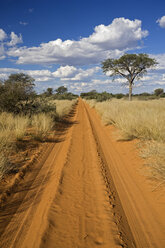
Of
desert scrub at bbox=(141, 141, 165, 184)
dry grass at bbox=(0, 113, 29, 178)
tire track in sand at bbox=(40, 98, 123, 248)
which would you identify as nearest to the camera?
tire track in sand at bbox=(40, 98, 123, 248)

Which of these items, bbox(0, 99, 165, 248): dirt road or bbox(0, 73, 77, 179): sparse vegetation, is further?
Answer: bbox(0, 73, 77, 179): sparse vegetation

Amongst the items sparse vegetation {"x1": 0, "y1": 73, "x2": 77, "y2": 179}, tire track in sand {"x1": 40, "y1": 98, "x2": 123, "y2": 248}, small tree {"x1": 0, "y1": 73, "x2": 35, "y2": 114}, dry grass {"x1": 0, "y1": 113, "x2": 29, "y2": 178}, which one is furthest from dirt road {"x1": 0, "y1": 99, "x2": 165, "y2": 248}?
small tree {"x1": 0, "y1": 73, "x2": 35, "y2": 114}

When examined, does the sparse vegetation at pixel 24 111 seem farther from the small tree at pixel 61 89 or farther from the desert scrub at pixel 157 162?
the small tree at pixel 61 89

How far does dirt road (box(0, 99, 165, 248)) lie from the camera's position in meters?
2.39

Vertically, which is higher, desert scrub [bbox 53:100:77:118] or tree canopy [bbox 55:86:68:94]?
tree canopy [bbox 55:86:68:94]

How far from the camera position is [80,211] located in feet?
9.83

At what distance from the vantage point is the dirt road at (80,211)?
94.0 inches

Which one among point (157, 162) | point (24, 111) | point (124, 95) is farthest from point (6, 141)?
point (124, 95)

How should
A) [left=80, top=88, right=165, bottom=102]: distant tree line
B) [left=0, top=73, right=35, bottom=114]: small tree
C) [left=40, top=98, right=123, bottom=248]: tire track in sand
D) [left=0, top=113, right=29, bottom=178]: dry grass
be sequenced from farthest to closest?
[left=80, top=88, right=165, bottom=102]: distant tree line < [left=0, top=73, right=35, bottom=114]: small tree < [left=0, top=113, right=29, bottom=178]: dry grass < [left=40, top=98, right=123, bottom=248]: tire track in sand

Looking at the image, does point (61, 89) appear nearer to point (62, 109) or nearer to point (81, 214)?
point (62, 109)

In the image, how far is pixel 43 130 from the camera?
7.93 meters

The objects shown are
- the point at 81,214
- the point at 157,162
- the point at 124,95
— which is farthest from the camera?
the point at 124,95

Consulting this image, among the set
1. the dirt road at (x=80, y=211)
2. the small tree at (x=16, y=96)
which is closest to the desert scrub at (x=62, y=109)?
the small tree at (x=16, y=96)

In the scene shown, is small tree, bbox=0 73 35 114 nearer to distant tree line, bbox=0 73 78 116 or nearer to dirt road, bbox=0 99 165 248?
distant tree line, bbox=0 73 78 116
